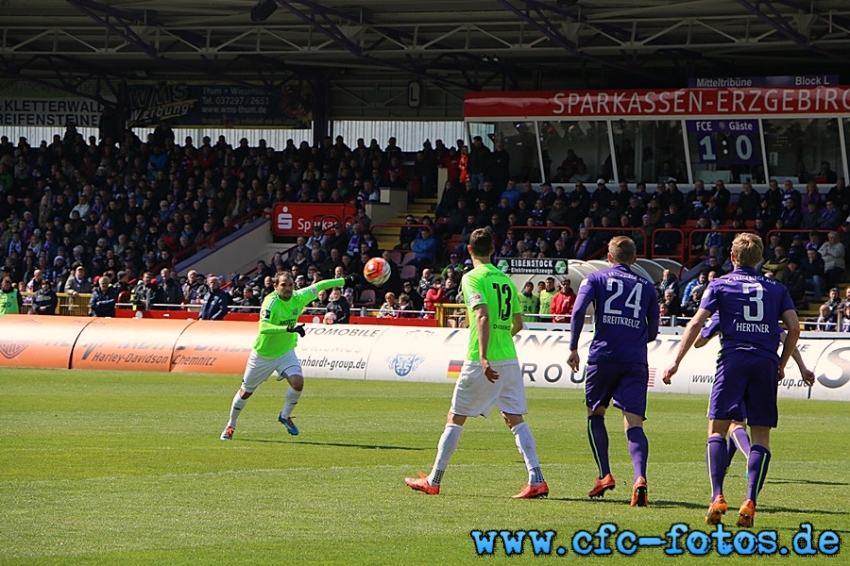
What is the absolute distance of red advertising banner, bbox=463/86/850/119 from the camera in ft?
122

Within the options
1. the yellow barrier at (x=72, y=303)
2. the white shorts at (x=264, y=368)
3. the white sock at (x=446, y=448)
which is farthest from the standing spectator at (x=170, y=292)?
the white sock at (x=446, y=448)

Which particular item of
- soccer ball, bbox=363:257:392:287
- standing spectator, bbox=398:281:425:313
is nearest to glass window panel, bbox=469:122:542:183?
standing spectator, bbox=398:281:425:313

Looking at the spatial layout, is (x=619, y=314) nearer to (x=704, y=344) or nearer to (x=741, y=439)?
(x=704, y=344)

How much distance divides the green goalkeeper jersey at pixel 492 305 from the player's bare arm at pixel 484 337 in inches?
1.9

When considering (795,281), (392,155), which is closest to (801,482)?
(795,281)

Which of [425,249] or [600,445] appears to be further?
[425,249]

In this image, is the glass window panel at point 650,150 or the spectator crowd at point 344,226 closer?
the spectator crowd at point 344,226

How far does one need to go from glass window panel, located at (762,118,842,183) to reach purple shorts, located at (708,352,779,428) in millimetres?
29969

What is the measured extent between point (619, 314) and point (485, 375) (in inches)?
43.4

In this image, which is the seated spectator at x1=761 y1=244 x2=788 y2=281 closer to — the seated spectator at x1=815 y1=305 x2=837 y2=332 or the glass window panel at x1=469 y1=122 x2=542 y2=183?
the seated spectator at x1=815 y1=305 x2=837 y2=332

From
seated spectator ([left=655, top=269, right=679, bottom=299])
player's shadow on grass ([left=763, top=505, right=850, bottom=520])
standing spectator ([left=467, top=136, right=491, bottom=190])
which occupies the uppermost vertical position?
standing spectator ([left=467, top=136, right=491, bottom=190])

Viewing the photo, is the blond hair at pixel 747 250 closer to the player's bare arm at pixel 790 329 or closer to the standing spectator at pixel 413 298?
the player's bare arm at pixel 790 329

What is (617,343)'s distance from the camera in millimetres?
10148

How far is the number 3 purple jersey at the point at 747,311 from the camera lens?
9211mm
